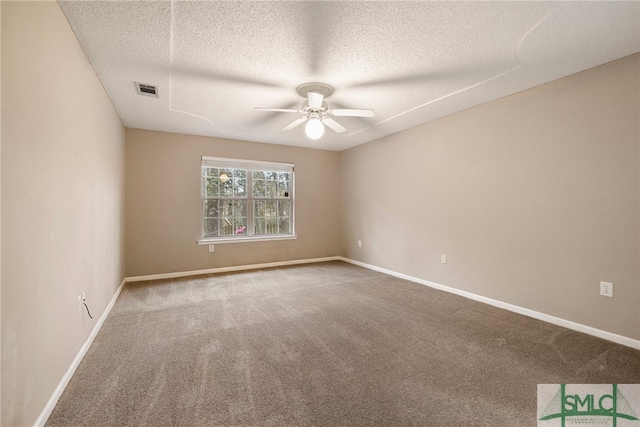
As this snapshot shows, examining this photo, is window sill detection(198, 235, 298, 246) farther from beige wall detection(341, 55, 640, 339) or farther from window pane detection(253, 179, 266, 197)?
beige wall detection(341, 55, 640, 339)

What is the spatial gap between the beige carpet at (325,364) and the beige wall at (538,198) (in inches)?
15.7

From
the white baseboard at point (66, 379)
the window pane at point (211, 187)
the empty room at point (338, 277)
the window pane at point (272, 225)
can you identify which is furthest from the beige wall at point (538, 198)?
the white baseboard at point (66, 379)

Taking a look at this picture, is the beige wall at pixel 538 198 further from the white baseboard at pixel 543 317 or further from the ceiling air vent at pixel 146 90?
the ceiling air vent at pixel 146 90

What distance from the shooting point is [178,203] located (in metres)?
4.46

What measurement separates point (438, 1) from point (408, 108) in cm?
177

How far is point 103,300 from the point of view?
272cm

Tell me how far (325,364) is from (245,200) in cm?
364

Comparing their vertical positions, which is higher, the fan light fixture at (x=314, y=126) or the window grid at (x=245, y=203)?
the fan light fixture at (x=314, y=126)

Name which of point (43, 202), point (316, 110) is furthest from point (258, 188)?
point (43, 202)

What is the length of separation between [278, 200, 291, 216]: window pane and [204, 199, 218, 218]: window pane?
1180 mm

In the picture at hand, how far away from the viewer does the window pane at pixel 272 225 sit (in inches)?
209

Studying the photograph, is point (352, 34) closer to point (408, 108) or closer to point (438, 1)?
point (438, 1)

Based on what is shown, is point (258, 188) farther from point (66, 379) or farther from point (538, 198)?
point (538, 198)

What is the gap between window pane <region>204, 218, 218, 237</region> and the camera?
4.76 meters
